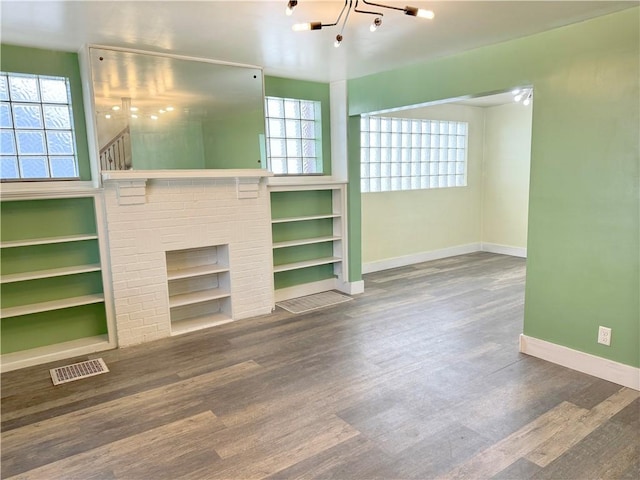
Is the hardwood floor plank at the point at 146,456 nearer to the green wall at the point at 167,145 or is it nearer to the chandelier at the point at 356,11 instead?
the green wall at the point at 167,145

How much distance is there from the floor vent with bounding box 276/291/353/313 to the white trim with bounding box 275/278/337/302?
6 centimetres

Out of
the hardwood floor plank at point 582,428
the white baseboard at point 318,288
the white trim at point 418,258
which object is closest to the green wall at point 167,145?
the white baseboard at point 318,288

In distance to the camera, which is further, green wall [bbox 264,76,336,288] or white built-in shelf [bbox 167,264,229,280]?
green wall [bbox 264,76,336,288]

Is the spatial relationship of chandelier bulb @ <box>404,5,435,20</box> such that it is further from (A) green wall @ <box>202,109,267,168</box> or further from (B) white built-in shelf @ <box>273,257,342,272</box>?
(B) white built-in shelf @ <box>273,257,342,272</box>

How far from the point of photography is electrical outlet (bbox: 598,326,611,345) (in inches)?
116

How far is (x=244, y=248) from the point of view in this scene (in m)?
4.34

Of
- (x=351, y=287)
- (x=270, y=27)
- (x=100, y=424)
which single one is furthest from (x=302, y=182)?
(x=100, y=424)

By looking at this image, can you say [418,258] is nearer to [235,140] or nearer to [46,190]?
[235,140]

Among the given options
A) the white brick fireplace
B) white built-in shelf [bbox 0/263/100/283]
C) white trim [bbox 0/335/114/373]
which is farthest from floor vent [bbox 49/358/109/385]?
white built-in shelf [bbox 0/263/100/283]

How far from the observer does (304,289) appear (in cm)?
513

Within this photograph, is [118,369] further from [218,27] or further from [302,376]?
[218,27]

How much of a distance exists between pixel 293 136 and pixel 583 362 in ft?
11.6

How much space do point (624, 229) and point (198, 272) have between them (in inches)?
134

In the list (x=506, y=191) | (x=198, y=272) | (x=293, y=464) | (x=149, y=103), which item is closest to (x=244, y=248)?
(x=198, y=272)
